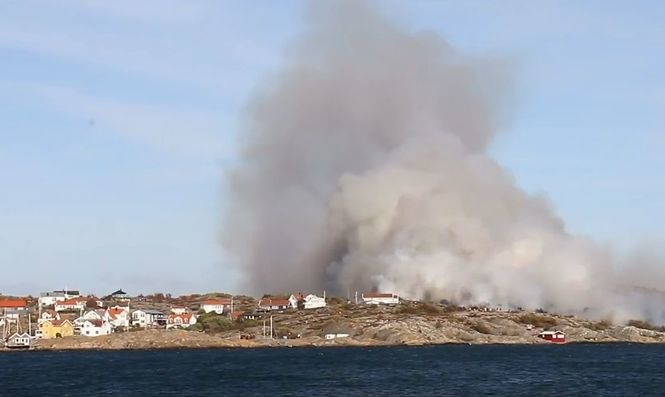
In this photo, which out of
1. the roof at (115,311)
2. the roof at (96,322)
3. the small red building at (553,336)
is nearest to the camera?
the small red building at (553,336)

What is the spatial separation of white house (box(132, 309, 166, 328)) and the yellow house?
50.4 feet

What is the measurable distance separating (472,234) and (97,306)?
2933 inches

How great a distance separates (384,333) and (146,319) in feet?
153

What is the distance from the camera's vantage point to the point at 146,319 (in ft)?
543

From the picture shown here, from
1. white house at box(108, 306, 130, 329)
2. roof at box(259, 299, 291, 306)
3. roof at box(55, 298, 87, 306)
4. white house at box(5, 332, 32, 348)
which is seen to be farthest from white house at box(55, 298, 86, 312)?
white house at box(5, 332, 32, 348)


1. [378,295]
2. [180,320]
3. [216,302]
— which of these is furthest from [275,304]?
[180,320]

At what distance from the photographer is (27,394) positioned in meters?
74.8

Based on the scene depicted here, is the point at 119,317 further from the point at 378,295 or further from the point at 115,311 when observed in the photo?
the point at 378,295

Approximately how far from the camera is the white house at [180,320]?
16062cm

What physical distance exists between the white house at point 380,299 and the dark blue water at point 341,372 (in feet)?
147

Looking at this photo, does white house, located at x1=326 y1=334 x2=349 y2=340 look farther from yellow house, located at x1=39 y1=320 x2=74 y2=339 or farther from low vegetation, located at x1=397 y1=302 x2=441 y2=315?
yellow house, located at x1=39 y1=320 x2=74 y2=339

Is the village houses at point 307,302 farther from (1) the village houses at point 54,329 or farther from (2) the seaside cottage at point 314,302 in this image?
(1) the village houses at point 54,329

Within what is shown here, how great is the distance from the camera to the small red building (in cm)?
14548

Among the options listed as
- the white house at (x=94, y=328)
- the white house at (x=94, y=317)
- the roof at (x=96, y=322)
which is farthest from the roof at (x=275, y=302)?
the roof at (x=96, y=322)
